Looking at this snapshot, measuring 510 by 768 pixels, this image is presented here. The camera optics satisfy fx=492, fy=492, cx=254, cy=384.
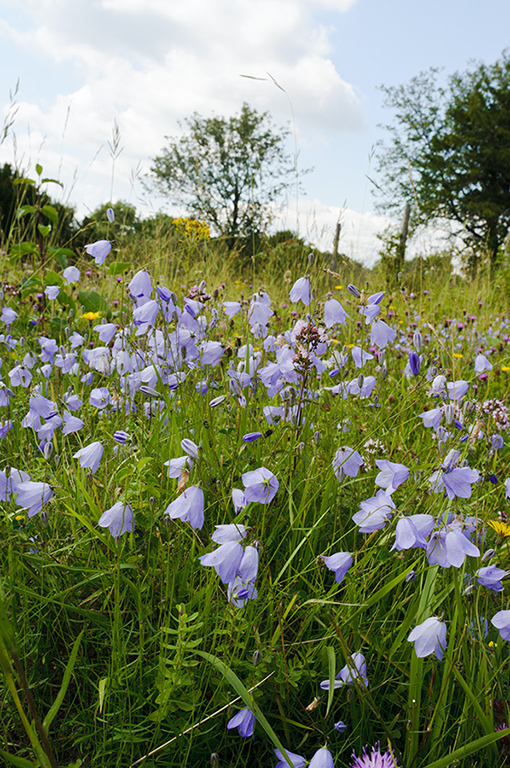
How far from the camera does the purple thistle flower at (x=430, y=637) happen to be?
0.95m

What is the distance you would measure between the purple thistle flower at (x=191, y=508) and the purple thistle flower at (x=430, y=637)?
487mm

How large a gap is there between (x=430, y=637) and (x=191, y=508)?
0.54 meters

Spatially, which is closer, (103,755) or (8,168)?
(103,755)

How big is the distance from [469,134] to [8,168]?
70.7 feet

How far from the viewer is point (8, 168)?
16.5 metres

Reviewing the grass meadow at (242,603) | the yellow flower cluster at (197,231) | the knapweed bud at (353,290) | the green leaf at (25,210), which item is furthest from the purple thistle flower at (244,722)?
the green leaf at (25,210)

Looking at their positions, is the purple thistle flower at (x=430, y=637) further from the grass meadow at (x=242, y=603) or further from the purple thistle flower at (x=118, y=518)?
the purple thistle flower at (x=118, y=518)

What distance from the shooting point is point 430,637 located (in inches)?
37.9

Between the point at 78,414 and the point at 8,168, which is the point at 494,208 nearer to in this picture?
the point at 8,168

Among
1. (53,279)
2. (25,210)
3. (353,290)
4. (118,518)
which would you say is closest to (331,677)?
(118,518)

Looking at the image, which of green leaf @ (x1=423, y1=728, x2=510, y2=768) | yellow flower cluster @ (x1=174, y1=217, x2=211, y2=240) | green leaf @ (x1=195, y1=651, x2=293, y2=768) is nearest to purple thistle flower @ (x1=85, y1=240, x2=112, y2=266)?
green leaf @ (x1=195, y1=651, x2=293, y2=768)

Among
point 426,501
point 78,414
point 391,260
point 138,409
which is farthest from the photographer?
point 391,260

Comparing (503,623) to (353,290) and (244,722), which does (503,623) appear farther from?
(353,290)

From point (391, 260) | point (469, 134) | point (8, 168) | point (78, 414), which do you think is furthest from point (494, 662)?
point (469, 134)
